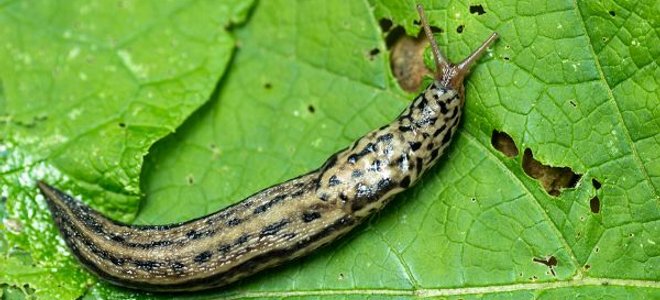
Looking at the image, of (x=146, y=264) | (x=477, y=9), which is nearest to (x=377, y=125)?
(x=477, y=9)

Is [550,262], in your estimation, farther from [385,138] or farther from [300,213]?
[300,213]

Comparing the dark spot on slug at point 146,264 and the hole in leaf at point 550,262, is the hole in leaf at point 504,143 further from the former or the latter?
the dark spot on slug at point 146,264

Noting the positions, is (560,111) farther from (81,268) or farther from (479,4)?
(81,268)

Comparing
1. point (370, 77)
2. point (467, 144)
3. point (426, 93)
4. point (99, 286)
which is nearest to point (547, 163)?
point (467, 144)

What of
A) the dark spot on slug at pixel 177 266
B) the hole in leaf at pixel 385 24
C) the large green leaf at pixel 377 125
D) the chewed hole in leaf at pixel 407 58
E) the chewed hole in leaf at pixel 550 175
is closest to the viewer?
the large green leaf at pixel 377 125

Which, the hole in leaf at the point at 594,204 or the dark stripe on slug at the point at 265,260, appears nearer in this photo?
the hole in leaf at the point at 594,204

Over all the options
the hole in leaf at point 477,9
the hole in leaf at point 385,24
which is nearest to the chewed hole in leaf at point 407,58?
the hole in leaf at point 385,24

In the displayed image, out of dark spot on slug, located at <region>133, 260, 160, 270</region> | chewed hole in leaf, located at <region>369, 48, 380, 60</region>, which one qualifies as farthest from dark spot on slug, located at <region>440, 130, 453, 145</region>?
dark spot on slug, located at <region>133, 260, 160, 270</region>
